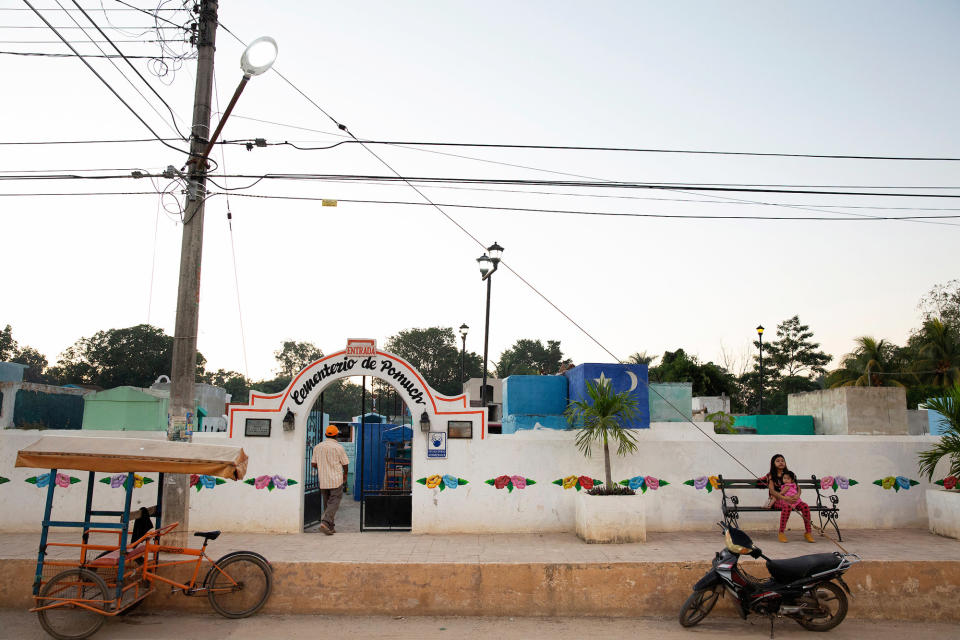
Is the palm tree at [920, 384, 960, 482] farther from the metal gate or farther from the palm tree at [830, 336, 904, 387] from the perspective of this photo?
the palm tree at [830, 336, 904, 387]

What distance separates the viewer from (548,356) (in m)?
73.1

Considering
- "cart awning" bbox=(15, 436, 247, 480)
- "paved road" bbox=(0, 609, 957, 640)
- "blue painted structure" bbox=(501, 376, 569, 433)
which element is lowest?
"paved road" bbox=(0, 609, 957, 640)

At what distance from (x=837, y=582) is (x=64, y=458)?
886cm

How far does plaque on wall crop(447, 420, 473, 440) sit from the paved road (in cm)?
380

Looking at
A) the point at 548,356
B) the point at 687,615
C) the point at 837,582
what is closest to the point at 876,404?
the point at 837,582

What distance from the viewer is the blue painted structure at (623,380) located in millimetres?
11781

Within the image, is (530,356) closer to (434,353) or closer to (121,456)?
(434,353)

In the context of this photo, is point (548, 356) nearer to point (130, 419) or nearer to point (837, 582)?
point (130, 419)

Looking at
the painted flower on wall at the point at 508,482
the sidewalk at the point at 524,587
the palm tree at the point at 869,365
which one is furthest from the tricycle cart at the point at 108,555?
the palm tree at the point at 869,365

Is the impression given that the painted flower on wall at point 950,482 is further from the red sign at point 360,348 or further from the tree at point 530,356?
the tree at point 530,356

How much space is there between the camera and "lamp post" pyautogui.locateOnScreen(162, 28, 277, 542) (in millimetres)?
8586

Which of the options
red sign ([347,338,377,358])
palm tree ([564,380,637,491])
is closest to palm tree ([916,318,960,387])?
palm tree ([564,380,637,491])

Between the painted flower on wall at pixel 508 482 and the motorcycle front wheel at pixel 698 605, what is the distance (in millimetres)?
4074

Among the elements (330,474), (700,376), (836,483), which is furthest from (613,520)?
(700,376)
